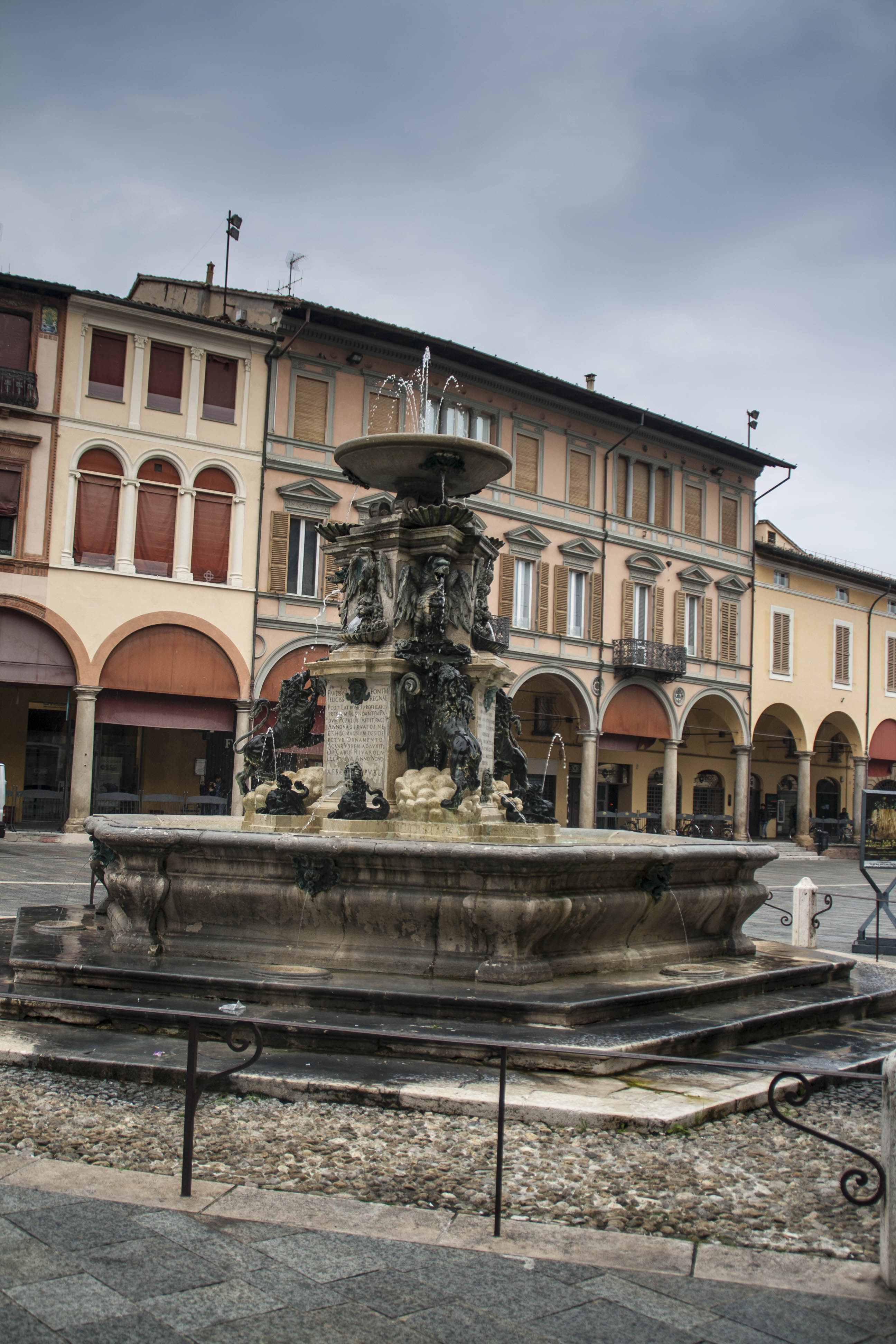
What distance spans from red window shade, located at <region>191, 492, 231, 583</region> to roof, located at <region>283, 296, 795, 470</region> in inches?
196

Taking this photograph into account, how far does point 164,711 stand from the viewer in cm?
2641

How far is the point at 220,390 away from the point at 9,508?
5746mm

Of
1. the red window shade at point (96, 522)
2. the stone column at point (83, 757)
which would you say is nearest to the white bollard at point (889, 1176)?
the stone column at point (83, 757)

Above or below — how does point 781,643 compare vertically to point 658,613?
below

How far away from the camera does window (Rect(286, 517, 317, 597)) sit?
27875 millimetres

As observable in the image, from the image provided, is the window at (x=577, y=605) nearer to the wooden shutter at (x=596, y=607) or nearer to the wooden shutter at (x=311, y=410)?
the wooden shutter at (x=596, y=607)

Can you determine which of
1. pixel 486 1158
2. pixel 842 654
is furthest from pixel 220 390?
pixel 842 654

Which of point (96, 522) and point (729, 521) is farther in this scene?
point (729, 521)

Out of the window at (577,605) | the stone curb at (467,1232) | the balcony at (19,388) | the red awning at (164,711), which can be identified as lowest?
the stone curb at (467,1232)

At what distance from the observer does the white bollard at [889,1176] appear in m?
3.48

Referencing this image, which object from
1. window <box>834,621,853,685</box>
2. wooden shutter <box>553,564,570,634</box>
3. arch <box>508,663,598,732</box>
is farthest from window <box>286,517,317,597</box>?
window <box>834,621,853,685</box>

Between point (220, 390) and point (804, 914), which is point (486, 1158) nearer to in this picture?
point (804, 914)

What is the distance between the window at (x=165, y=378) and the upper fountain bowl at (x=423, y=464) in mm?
17103

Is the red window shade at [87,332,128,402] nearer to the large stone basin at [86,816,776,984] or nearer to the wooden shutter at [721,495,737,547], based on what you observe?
the large stone basin at [86,816,776,984]
